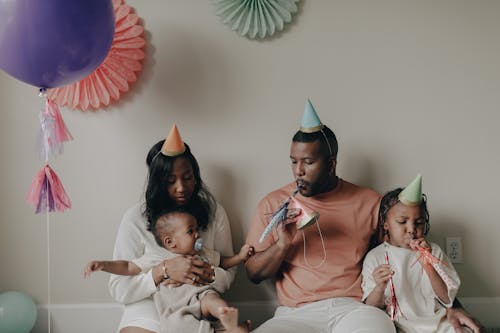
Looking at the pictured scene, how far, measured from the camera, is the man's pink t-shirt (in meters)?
2.32

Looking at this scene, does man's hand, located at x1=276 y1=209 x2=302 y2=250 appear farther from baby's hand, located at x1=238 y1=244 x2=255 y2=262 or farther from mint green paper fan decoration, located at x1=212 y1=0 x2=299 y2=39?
mint green paper fan decoration, located at x1=212 y1=0 x2=299 y2=39

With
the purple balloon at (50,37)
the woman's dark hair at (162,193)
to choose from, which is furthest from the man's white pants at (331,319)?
the purple balloon at (50,37)

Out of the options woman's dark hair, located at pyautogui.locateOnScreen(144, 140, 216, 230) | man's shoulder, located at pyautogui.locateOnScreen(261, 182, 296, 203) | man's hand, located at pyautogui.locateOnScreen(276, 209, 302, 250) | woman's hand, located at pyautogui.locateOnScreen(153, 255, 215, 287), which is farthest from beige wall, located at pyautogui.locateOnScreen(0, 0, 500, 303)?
woman's hand, located at pyautogui.locateOnScreen(153, 255, 215, 287)

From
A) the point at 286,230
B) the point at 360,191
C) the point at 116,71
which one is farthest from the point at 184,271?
the point at 116,71

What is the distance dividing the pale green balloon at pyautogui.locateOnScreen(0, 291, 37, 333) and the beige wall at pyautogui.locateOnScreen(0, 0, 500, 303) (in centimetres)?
37

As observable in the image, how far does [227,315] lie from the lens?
6.44 ft

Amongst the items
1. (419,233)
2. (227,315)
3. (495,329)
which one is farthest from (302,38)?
(495,329)

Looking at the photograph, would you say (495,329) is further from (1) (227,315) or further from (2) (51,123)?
(2) (51,123)

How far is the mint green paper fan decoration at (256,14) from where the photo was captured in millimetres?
2502

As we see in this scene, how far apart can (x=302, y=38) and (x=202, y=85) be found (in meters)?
0.47

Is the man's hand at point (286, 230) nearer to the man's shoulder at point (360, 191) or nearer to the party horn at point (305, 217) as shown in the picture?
the party horn at point (305, 217)

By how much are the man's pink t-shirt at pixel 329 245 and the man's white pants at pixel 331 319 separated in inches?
2.2

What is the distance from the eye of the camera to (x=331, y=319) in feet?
7.19

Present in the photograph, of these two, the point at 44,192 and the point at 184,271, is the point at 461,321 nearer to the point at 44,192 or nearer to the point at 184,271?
the point at 184,271
